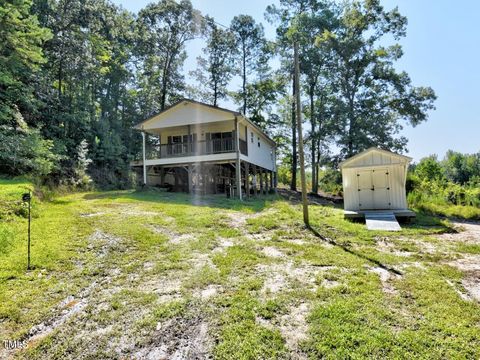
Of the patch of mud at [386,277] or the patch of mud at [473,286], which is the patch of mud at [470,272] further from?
the patch of mud at [386,277]

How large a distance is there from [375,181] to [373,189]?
350 mm

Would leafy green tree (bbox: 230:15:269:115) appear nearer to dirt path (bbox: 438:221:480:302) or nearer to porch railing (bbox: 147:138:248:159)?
porch railing (bbox: 147:138:248:159)

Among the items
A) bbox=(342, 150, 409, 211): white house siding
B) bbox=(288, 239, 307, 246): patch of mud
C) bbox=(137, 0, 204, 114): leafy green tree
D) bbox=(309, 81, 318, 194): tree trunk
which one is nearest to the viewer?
bbox=(288, 239, 307, 246): patch of mud

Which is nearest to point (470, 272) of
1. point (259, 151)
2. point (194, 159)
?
point (194, 159)

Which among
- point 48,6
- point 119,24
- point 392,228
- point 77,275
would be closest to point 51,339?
point 77,275

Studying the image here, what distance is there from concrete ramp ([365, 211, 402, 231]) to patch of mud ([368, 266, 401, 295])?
4.02 metres

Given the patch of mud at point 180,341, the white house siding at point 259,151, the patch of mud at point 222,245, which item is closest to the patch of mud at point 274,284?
the patch of mud at point 180,341

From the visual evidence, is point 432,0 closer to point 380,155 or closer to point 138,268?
point 380,155

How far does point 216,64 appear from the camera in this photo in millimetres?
30406

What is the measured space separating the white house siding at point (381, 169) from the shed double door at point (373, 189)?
0.26 feet

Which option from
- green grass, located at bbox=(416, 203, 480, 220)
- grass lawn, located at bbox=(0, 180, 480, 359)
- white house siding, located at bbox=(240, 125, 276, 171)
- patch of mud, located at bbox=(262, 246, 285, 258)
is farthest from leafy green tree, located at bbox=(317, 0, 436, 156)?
patch of mud, located at bbox=(262, 246, 285, 258)

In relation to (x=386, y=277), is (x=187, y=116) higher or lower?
higher

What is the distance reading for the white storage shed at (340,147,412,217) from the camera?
39.0ft

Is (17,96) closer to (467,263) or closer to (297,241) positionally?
(297,241)
